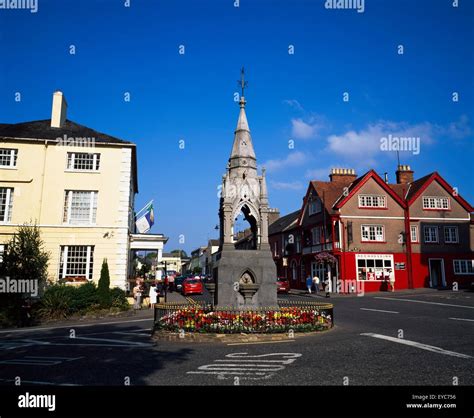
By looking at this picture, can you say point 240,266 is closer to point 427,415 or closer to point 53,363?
point 53,363

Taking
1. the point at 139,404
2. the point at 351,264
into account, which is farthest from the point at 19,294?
the point at 351,264

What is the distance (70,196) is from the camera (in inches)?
979

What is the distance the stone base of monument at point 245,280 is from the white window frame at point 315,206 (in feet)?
87.0

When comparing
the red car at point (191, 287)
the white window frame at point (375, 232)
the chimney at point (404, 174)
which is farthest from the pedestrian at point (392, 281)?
the red car at point (191, 287)

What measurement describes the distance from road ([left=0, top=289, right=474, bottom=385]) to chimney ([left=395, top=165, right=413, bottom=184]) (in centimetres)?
3121

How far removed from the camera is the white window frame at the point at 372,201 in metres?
36.3

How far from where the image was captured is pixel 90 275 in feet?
78.4

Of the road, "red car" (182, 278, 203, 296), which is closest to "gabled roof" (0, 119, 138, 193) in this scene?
"red car" (182, 278, 203, 296)

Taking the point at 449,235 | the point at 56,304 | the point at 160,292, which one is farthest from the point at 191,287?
the point at 449,235

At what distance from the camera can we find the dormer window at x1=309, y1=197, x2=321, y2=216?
3961cm

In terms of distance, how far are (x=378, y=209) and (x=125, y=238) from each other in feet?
82.4

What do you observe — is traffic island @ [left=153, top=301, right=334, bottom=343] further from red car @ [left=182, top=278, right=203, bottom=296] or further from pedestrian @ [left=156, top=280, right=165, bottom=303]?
red car @ [left=182, top=278, right=203, bottom=296]

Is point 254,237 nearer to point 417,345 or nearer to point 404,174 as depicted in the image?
point 417,345

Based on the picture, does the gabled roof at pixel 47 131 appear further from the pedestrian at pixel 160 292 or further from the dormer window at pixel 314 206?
the dormer window at pixel 314 206
